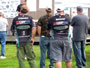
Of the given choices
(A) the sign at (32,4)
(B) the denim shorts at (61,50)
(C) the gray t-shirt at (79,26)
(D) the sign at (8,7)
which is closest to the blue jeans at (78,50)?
(C) the gray t-shirt at (79,26)

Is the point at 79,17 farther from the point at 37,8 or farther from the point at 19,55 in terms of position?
the point at 37,8

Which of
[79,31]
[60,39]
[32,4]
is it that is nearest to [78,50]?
[79,31]

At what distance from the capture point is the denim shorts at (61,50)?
913cm

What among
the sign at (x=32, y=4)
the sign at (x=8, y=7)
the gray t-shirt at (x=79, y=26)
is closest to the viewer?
the gray t-shirt at (x=79, y=26)

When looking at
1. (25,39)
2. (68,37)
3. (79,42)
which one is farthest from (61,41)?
(79,42)

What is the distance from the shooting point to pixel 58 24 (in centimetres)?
919

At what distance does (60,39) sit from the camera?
30.0ft

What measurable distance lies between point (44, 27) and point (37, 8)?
8542 mm

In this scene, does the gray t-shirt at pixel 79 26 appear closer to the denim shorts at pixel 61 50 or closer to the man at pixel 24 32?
the denim shorts at pixel 61 50

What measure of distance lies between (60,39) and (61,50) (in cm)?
29

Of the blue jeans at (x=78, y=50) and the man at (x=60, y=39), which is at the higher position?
the man at (x=60, y=39)

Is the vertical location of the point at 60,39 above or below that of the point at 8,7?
below

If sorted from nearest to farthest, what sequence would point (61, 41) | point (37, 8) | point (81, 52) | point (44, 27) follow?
point (61, 41) → point (44, 27) → point (81, 52) → point (37, 8)

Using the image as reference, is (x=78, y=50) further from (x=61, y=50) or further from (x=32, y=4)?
(x=32, y=4)
